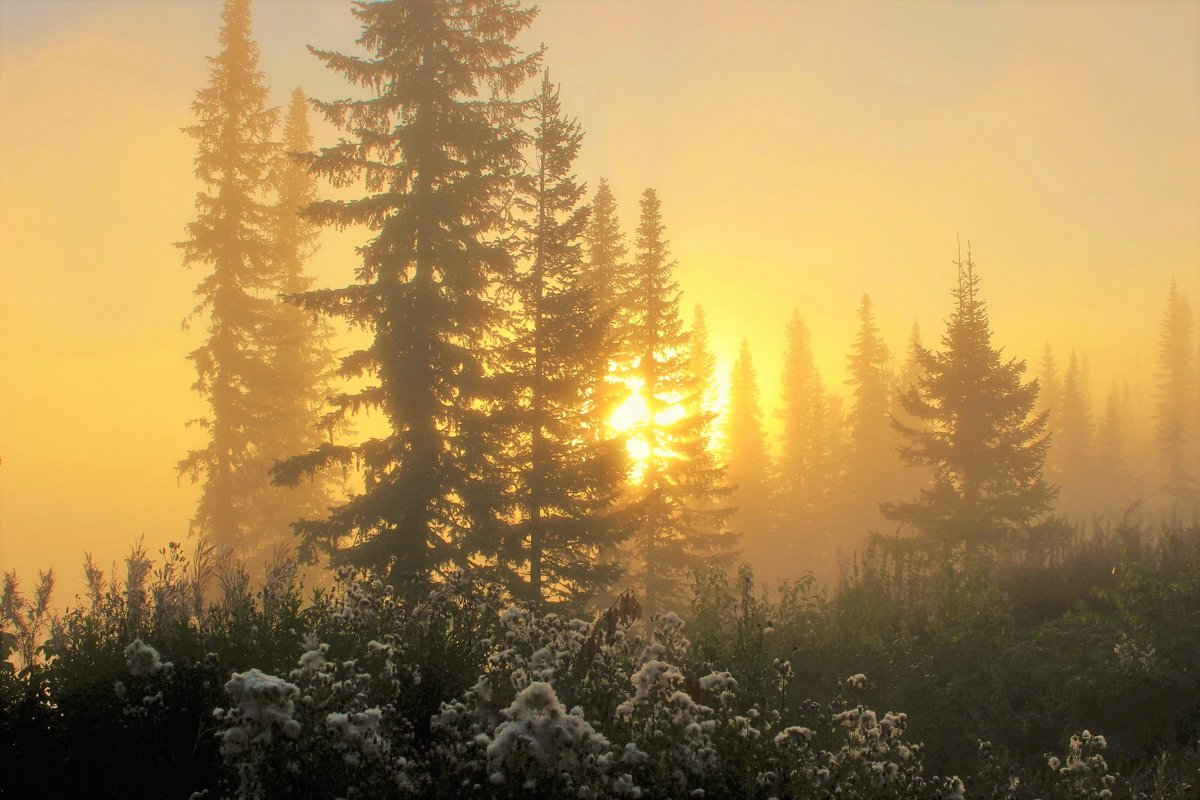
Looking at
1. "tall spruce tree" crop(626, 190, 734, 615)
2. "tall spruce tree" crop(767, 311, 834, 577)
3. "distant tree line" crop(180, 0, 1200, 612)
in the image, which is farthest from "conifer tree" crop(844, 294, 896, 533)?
"tall spruce tree" crop(626, 190, 734, 615)

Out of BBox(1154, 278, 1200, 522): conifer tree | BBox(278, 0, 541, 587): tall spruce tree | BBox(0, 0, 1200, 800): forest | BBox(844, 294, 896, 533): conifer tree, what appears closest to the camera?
BBox(0, 0, 1200, 800): forest

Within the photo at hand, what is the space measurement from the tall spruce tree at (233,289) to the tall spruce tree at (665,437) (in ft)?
43.6

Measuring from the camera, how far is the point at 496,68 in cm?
1841

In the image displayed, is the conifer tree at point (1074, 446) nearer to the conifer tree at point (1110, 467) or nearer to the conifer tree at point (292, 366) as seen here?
the conifer tree at point (1110, 467)

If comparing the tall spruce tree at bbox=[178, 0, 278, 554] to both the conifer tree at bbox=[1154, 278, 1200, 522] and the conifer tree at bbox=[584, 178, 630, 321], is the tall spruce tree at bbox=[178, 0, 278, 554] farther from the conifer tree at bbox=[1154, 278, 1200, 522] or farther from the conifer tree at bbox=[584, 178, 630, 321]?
the conifer tree at bbox=[1154, 278, 1200, 522]

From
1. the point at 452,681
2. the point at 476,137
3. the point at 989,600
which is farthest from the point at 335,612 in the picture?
the point at 476,137

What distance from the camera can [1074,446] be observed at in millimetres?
69875

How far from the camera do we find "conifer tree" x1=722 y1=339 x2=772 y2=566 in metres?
50.4

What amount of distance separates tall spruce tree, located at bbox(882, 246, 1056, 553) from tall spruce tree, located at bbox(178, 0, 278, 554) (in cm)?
2176

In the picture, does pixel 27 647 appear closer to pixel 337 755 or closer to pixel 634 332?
pixel 337 755

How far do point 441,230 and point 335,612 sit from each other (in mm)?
11680

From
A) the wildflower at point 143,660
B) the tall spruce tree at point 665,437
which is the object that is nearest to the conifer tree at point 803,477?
the tall spruce tree at point 665,437

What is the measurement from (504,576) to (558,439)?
10.7 feet

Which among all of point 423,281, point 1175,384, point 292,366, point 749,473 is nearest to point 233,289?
point 292,366
